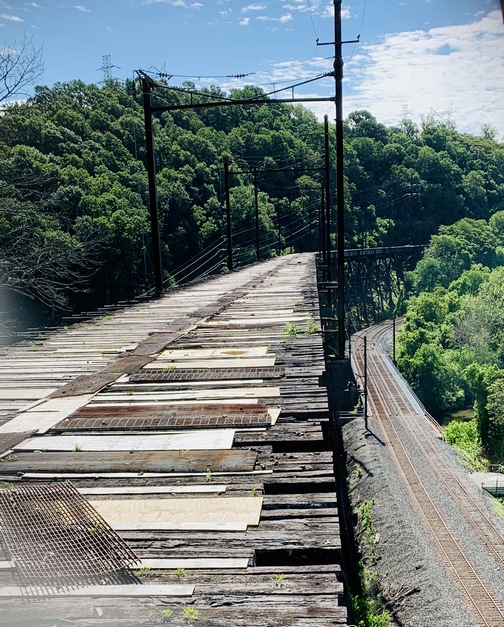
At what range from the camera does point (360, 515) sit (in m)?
14.0

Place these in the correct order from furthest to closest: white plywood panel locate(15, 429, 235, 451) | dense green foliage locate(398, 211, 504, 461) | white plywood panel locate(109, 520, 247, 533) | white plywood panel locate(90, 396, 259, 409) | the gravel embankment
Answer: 1. dense green foliage locate(398, 211, 504, 461)
2. the gravel embankment
3. white plywood panel locate(90, 396, 259, 409)
4. white plywood panel locate(15, 429, 235, 451)
5. white plywood panel locate(109, 520, 247, 533)

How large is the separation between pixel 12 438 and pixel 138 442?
2.50ft

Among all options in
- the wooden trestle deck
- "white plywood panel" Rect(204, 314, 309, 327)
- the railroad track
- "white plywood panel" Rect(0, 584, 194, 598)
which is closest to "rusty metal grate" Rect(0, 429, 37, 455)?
the wooden trestle deck

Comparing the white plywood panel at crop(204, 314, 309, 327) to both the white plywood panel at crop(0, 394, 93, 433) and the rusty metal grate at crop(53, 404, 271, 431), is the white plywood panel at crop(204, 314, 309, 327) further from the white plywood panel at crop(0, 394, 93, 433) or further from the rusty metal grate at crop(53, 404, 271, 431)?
the rusty metal grate at crop(53, 404, 271, 431)

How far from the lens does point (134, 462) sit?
3080mm

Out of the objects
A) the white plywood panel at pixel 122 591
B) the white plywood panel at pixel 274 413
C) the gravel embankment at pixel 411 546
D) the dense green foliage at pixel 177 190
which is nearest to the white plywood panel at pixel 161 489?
the white plywood panel at pixel 122 591

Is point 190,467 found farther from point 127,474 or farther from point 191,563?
point 191,563

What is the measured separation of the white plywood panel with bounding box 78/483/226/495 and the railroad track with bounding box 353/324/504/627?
10.4 m

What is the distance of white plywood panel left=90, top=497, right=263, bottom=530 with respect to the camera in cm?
242

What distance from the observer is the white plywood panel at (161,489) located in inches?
107

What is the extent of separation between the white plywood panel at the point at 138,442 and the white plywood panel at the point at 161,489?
1.50 feet

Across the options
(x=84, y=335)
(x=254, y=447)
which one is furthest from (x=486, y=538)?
(x=254, y=447)

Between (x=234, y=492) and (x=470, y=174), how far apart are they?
68885 millimetres

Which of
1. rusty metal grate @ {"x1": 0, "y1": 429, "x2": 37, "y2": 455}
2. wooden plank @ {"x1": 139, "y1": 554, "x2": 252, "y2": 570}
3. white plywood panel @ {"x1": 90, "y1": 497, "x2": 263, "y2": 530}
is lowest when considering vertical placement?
wooden plank @ {"x1": 139, "y1": 554, "x2": 252, "y2": 570}
